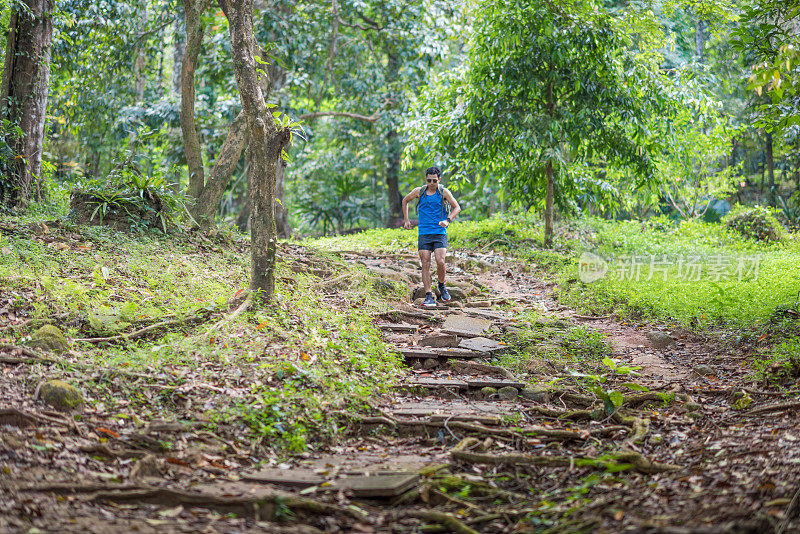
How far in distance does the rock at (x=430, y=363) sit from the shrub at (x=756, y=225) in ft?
38.0

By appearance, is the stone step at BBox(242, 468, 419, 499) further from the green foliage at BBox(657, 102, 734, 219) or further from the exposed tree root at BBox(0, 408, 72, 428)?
the green foliage at BBox(657, 102, 734, 219)

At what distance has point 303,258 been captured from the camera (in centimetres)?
942

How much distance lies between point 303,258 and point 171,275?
2.65 m

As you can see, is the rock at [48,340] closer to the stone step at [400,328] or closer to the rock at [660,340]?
the stone step at [400,328]

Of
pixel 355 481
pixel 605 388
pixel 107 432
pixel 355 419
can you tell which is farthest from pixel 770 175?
pixel 107 432

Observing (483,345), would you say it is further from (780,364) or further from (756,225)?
(756,225)

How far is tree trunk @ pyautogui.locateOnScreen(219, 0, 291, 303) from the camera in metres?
6.12

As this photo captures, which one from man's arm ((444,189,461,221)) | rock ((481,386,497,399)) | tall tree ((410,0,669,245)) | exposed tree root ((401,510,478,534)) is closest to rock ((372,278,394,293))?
man's arm ((444,189,461,221))

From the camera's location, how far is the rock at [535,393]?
5367 mm

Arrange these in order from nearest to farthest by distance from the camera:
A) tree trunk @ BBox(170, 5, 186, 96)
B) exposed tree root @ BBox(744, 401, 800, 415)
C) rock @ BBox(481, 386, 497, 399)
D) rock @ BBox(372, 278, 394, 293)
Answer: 1. exposed tree root @ BBox(744, 401, 800, 415)
2. rock @ BBox(481, 386, 497, 399)
3. rock @ BBox(372, 278, 394, 293)
4. tree trunk @ BBox(170, 5, 186, 96)

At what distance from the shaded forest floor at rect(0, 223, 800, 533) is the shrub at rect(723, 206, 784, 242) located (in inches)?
364

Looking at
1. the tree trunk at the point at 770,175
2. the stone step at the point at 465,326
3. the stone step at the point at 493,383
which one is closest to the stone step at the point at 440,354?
the stone step at the point at 465,326

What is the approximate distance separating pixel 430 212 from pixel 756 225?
10.9 metres

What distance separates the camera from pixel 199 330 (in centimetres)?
559
